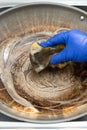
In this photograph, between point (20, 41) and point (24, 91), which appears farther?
point (20, 41)

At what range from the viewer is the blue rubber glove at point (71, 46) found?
83 cm

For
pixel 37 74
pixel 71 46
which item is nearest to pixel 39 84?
pixel 37 74

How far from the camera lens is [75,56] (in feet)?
2.79

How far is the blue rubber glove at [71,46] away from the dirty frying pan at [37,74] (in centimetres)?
10

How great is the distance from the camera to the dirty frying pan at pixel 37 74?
88 cm

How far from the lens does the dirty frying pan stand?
0.88 meters

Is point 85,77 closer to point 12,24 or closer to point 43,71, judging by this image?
point 43,71

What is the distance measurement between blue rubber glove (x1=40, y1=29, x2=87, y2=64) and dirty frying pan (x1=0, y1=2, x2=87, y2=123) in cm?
10

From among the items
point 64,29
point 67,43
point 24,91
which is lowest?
point 24,91

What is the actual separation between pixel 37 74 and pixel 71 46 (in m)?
0.17

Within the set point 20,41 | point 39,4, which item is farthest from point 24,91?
point 39,4

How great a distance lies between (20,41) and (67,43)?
23cm

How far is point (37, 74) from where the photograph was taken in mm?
956

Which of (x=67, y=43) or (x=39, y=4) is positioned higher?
(x=39, y=4)
